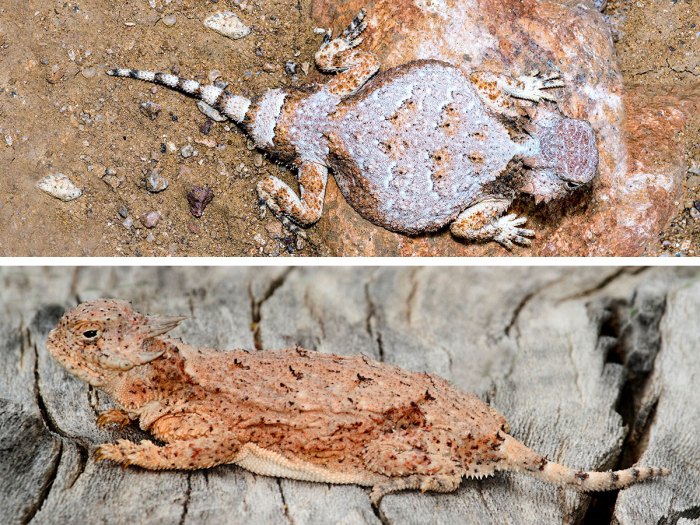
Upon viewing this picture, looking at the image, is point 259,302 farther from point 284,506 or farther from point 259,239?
point 284,506

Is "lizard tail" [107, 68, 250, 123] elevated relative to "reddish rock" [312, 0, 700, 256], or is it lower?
lower

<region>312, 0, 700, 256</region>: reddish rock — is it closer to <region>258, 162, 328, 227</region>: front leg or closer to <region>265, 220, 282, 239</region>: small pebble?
<region>258, 162, 328, 227</region>: front leg

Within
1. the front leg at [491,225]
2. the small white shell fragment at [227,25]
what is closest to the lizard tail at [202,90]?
the small white shell fragment at [227,25]

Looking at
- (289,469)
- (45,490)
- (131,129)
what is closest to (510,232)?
(289,469)

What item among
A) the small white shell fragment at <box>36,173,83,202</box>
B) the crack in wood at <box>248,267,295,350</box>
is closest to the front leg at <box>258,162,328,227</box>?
the crack in wood at <box>248,267,295,350</box>

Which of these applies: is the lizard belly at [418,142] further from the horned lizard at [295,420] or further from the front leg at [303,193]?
the horned lizard at [295,420]

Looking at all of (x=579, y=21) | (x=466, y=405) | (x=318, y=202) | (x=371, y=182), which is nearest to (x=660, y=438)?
(x=466, y=405)
